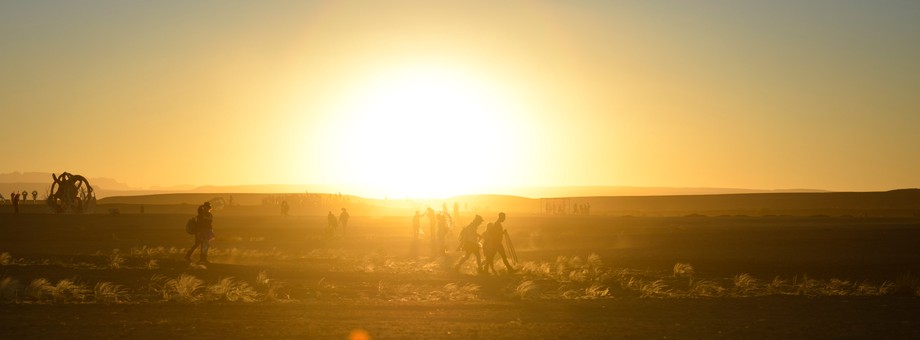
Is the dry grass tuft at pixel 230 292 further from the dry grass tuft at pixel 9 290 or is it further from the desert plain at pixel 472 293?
the dry grass tuft at pixel 9 290

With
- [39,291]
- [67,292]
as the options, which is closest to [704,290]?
[67,292]

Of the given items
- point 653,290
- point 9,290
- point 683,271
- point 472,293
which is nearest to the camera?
point 9,290

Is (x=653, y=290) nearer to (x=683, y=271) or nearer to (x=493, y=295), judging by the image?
(x=493, y=295)

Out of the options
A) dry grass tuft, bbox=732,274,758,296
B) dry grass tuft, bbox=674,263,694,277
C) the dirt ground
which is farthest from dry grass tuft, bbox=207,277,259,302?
dry grass tuft, bbox=674,263,694,277

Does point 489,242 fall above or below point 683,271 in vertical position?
above

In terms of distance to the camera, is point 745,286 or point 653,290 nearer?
point 653,290

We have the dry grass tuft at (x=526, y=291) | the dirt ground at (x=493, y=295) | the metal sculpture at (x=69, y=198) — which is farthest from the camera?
the metal sculpture at (x=69, y=198)

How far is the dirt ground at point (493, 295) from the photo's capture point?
13555mm

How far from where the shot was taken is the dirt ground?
1355 cm

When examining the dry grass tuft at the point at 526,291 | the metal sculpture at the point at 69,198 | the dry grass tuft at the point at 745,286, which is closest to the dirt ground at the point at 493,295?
the dry grass tuft at the point at 526,291

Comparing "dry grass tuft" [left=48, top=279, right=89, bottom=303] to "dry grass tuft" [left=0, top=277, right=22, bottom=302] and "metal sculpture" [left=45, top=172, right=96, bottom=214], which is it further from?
"metal sculpture" [left=45, top=172, right=96, bottom=214]

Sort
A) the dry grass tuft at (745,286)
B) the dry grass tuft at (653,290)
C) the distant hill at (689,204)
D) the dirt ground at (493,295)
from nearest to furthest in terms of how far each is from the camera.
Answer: the dirt ground at (493,295) < the dry grass tuft at (653,290) < the dry grass tuft at (745,286) < the distant hill at (689,204)

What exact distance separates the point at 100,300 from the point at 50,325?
3.50 metres

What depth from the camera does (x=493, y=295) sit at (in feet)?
62.6
